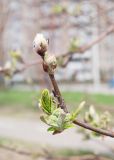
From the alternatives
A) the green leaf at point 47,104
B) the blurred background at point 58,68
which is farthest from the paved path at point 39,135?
the green leaf at point 47,104

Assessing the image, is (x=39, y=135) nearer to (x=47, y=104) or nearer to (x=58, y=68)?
(x=58, y=68)

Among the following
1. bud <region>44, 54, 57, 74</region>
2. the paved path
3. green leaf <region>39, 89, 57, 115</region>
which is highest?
the paved path

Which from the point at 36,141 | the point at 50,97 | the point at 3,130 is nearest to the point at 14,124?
the point at 3,130

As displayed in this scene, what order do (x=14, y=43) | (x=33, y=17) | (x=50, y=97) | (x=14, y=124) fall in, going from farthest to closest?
(x=14, y=43) < (x=33, y=17) < (x=14, y=124) < (x=50, y=97)

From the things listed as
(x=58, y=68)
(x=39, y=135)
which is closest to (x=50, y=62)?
(x=58, y=68)

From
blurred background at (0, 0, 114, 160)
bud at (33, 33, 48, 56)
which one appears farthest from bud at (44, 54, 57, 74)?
blurred background at (0, 0, 114, 160)

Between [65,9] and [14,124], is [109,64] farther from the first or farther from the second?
[65,9]

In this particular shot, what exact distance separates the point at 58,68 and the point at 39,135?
4.47 meters

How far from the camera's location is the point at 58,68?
5.02 feet

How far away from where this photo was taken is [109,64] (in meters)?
12.8

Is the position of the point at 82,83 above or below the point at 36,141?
above

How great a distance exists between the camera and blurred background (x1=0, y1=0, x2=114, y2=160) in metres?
1.39

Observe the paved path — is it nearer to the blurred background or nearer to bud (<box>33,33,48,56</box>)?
the blurred background

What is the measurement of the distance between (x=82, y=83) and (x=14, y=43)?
190 cm
